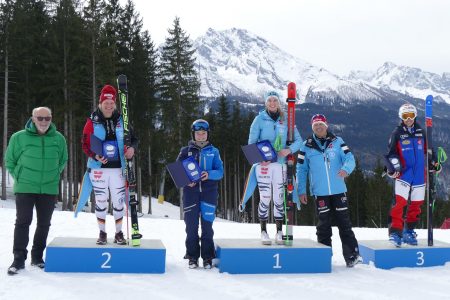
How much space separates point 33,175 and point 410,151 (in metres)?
5.66

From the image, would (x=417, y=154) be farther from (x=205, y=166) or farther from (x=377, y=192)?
(x=377, y=192)

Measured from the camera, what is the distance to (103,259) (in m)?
5.88

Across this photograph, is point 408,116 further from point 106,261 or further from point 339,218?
point 106,261

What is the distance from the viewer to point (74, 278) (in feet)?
18.1

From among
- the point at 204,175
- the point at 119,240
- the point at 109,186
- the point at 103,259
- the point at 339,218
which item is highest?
the point at 204,175

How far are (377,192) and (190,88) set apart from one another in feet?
105

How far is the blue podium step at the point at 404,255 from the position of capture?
6641 millimetres

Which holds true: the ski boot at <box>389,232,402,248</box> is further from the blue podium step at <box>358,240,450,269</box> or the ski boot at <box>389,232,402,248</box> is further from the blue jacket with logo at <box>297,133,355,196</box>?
the blue jacket with logo at <box>297,133,355,196</box>

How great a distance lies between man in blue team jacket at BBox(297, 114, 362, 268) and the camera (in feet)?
22.1

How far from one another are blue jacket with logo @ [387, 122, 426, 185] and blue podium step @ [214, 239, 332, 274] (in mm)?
1872

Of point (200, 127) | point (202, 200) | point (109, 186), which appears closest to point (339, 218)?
point (202, 200)

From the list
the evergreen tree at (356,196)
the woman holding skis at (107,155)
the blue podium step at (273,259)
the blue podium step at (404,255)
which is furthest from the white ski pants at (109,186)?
the evergreen tree at (356,196)

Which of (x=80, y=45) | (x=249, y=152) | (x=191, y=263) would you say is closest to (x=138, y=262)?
(x=191, y=263)

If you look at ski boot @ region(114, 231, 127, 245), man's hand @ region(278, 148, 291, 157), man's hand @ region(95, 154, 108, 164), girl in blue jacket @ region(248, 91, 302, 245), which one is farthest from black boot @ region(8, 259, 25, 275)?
man's hand @ region(278, 148, 291, 157)
